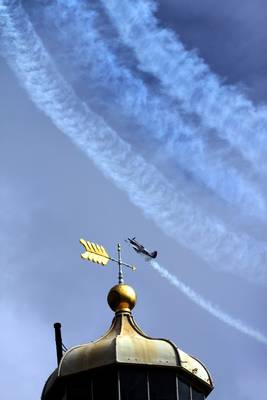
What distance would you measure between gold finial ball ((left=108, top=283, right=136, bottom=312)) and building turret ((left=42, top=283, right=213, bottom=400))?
2.34 meters

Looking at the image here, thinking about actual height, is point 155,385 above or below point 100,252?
below

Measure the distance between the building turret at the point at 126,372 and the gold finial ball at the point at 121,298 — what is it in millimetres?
2335

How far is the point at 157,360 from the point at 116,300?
4.72m

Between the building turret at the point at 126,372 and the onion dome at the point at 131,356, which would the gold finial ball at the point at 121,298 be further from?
the building turret at the point at 126,372

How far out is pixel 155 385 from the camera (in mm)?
53281

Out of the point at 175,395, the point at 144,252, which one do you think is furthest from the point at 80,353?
the point at 144,252

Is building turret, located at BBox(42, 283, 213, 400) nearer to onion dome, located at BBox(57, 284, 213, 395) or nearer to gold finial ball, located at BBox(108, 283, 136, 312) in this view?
onion dome, located at BBox(57, 284, 213, 395)

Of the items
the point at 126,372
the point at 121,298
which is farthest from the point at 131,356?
the point at 121,298

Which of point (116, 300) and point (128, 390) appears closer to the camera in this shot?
point (128, 390)

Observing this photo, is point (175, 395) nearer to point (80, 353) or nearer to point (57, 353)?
point (80, 353)

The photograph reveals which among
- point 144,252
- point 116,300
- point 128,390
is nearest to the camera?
point 128,390

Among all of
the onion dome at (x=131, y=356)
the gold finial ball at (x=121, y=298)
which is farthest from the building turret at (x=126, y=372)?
the gold finial ball at (x=121, y=298)

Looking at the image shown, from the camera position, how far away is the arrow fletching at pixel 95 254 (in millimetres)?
57222

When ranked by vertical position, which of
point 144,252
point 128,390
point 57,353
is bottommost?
point 128,390
